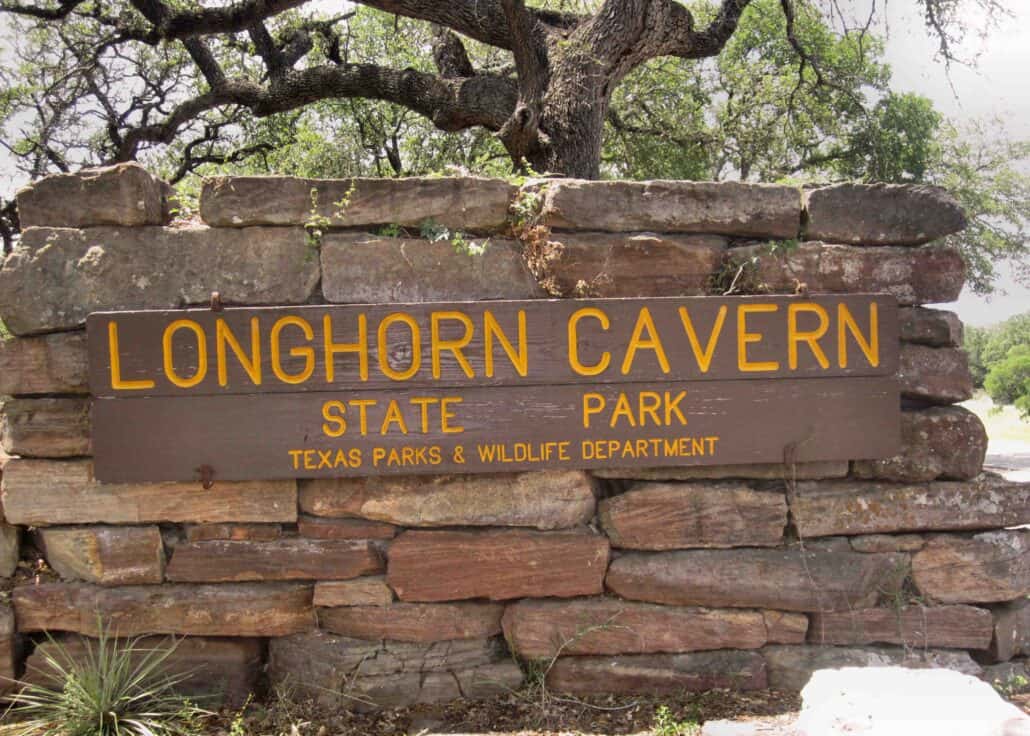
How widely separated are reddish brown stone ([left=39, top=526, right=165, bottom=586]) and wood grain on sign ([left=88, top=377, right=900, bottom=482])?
0.25 m

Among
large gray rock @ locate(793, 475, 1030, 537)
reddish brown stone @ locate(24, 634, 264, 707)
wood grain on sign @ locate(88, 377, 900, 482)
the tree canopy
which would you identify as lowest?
reddish brown stone @ locate(24, 634, 264, 707)

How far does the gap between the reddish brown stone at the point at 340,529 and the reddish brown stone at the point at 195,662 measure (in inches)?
21.7

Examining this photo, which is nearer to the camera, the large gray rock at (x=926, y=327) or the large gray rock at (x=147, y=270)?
the large gray rock at (x=147, y=270)

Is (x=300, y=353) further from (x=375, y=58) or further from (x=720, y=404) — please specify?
(x=375, y=58)

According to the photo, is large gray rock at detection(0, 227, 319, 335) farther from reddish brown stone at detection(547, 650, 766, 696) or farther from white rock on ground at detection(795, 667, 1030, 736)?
white rock on ground at detection(795, 667, 1030, 736)

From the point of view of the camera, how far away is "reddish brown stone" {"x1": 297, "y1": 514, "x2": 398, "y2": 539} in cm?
317

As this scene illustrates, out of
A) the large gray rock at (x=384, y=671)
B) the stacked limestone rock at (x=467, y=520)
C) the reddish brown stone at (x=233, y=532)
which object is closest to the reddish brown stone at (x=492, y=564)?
the stacked limestone rock at (x=467, y=520)

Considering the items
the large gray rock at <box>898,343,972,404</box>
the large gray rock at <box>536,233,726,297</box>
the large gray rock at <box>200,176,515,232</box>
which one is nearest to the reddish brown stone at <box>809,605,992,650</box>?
the large gray rock at <box>898,343,972,404</box>

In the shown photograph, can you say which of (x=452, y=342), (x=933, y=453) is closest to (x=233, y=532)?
(x=452, y=342)

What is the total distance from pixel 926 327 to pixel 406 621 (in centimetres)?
248

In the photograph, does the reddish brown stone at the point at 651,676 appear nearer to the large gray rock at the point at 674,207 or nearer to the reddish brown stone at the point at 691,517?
the reddish brown stone at the point at 691,517

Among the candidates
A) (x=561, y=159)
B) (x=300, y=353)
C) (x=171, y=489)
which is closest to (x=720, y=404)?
(x=300, y=353)

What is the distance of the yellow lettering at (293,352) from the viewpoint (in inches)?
121

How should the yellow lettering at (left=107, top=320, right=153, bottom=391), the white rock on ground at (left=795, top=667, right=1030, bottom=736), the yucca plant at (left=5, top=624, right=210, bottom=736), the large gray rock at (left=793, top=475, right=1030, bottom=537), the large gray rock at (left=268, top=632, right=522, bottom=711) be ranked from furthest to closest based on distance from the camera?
the large gray rock at (left=793, top=475, right=1030, bottom=537) < the large gray rock at (left=268, top=632, right=522, bottom=711) < the yellow lettering at (left=107, top=320, right=153, bottom=391) < the yucca plant at (left=5, top=624, right=210, bottom=736) < the white rock on ground at (left=795, top=667, right=1030, bottom=736)
